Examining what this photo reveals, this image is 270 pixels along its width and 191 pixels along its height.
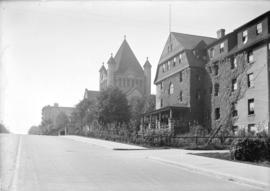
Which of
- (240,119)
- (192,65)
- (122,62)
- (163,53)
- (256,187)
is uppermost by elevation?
(122,62)

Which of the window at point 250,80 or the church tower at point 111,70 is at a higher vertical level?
the church tower at point 111,70

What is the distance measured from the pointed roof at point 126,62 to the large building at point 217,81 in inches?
1492

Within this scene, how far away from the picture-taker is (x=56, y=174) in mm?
10820

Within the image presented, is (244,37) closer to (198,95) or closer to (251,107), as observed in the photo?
(251,107)

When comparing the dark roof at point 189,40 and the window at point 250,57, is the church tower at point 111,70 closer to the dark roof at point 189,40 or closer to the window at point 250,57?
the dark roof at point 189,40

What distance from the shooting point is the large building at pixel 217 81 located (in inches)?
1303

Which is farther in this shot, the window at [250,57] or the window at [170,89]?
the window at [170,89]

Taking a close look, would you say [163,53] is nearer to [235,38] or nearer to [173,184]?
[235,38]

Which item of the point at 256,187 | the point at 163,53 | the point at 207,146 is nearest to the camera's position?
the point at 256,187

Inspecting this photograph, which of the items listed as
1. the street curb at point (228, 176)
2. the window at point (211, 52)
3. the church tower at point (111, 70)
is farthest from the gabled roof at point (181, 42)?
the church tower at point (111, 70)

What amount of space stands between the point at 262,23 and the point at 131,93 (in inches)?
2075

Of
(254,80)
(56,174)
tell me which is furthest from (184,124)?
A: (56,174)

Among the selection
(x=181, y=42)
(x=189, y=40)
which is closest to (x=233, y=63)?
(x=181, y=42)

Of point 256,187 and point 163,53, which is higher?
point 163,53
